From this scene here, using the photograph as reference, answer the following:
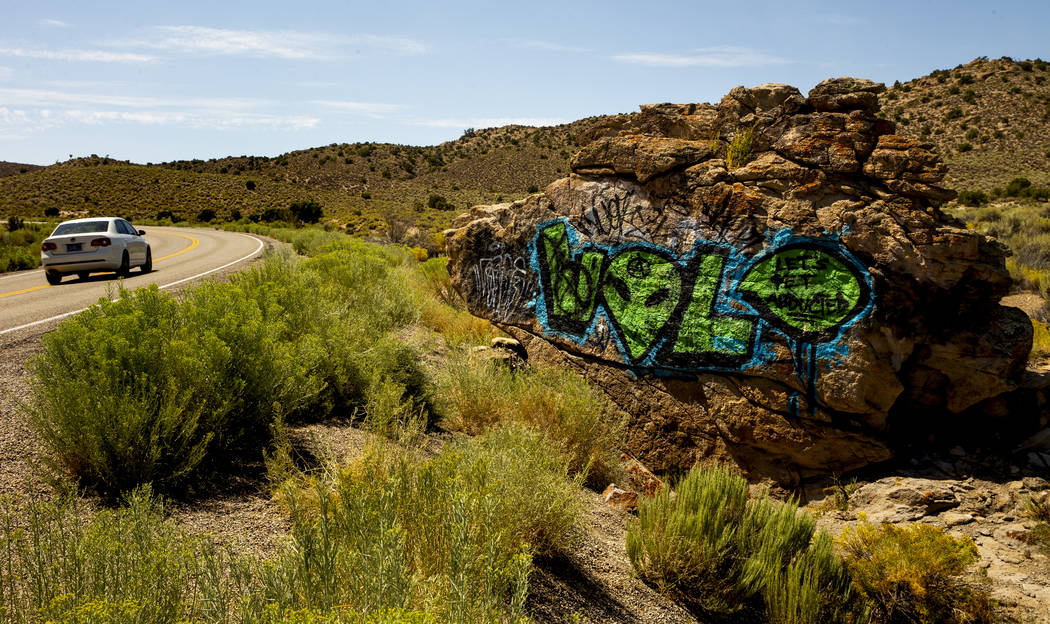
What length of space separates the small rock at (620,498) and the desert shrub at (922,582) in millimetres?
1842

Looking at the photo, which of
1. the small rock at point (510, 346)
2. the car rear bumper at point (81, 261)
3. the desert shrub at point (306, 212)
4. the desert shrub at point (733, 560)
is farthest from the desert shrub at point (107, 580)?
the desert shrub at point (306, 212)

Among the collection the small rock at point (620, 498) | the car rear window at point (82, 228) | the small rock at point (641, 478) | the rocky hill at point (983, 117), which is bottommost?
the small rock at point (641, 478)

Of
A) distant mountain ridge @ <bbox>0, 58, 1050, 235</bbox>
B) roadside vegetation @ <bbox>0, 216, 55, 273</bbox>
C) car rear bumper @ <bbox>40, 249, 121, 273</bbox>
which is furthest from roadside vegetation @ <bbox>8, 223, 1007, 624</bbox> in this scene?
distant mountain ridge @ <bbox>0, 58, 1050, 235</bbox>

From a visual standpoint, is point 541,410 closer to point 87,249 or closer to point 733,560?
point 733,560

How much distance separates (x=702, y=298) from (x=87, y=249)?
13.5 meters

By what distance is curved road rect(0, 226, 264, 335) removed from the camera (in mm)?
9125

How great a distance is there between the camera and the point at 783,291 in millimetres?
6270

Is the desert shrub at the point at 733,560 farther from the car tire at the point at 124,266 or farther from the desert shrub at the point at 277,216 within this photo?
the desert shrub at the point at 277,216

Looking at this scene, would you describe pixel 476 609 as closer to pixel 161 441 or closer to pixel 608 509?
pixel 161 441

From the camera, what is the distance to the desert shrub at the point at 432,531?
7.80ft

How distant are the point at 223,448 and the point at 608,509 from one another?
125 inches

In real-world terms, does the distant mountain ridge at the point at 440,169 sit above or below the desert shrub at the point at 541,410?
above

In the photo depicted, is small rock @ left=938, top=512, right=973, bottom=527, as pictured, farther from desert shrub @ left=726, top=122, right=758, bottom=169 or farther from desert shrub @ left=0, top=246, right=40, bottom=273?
desert shrub @ left=0, top=246, right=40, bottom=273

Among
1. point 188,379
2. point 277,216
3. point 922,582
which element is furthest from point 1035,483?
point 277,216
